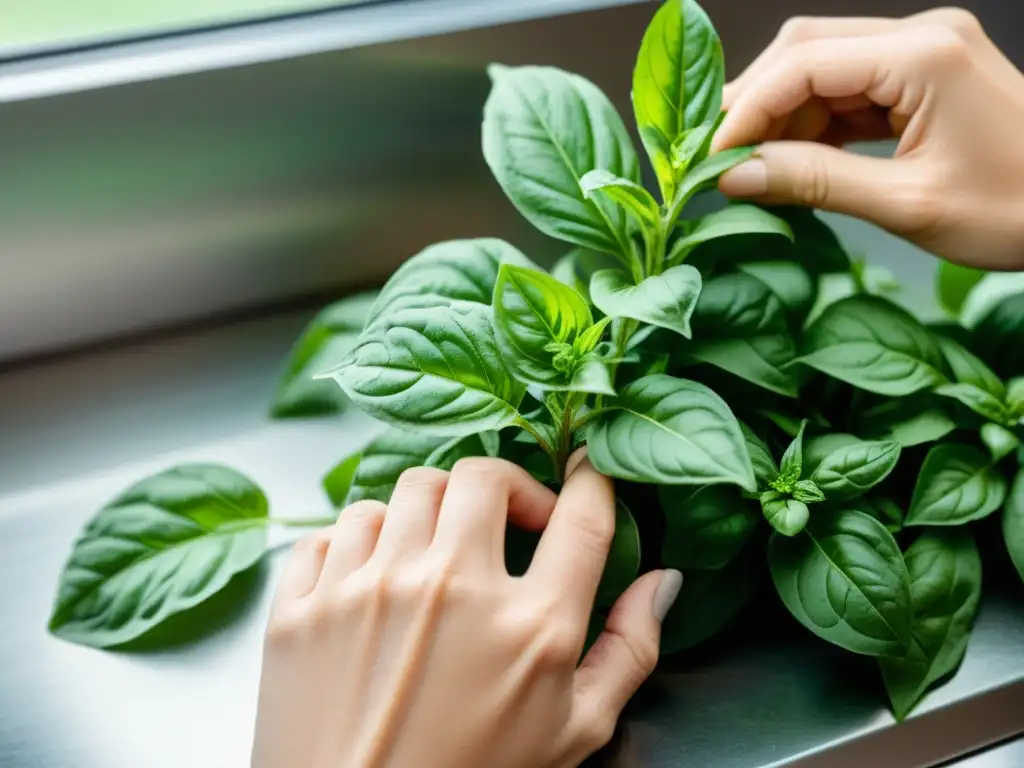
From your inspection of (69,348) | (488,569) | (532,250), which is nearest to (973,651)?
(488,569)

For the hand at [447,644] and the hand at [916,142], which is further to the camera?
the hand at [916,142]

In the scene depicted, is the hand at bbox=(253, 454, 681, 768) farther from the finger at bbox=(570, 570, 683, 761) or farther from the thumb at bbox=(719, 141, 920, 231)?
the thumb at bbox=(719, 141, 920, 231)

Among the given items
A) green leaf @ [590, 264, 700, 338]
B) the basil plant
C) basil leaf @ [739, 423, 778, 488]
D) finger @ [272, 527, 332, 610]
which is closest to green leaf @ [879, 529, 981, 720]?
the basil plant

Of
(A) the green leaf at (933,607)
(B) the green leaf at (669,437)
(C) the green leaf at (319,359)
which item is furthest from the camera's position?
(C) the green leaf at (319,359)

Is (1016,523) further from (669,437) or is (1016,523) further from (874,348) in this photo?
(669,437)

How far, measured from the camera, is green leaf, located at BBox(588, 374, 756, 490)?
437 millimetres

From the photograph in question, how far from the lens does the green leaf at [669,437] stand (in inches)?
17.2

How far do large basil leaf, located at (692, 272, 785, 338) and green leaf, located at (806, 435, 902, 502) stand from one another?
79mm

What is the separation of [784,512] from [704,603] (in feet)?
0.28

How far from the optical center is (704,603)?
21.8 inches

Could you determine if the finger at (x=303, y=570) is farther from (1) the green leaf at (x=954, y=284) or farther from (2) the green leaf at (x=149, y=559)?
(1) the green leaf at (x=954, y=284)

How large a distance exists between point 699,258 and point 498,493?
188mm

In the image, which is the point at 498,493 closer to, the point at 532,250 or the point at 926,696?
the point at 926,696

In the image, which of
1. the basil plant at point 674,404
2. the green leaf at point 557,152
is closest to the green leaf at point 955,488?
the basil plant at point 674,404
